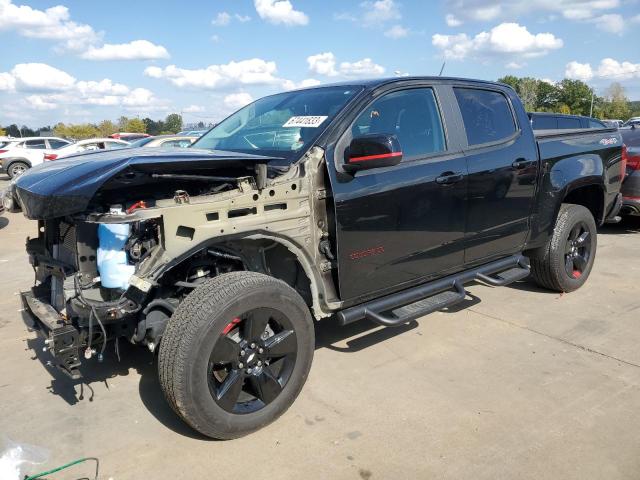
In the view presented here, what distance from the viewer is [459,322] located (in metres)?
4.59

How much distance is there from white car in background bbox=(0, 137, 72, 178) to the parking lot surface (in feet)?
59.4

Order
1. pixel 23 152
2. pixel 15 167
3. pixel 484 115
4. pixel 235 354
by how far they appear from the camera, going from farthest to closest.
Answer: pixel 23 152 < pixel 15 167 < pixel 484 115 < pixel 235 354

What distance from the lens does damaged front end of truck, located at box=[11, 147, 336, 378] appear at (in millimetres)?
2680

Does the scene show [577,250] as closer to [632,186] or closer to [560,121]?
[632,186]

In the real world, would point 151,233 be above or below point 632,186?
above

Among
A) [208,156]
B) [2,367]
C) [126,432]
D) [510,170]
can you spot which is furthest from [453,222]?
[2,367]

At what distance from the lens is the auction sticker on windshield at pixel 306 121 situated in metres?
3.44

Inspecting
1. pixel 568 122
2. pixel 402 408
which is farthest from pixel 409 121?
pixel 568 122

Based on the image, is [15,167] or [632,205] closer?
[632,205]

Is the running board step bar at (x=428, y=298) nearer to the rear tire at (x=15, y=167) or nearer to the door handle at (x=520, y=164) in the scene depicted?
the door handle at (x=520, y=164)

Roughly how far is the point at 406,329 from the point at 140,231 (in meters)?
2.45

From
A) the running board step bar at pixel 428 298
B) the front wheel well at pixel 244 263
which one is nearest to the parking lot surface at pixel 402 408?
the running board step bar at pixel 428 298

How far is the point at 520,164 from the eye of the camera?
432 cm

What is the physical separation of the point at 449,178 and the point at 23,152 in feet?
68.6
